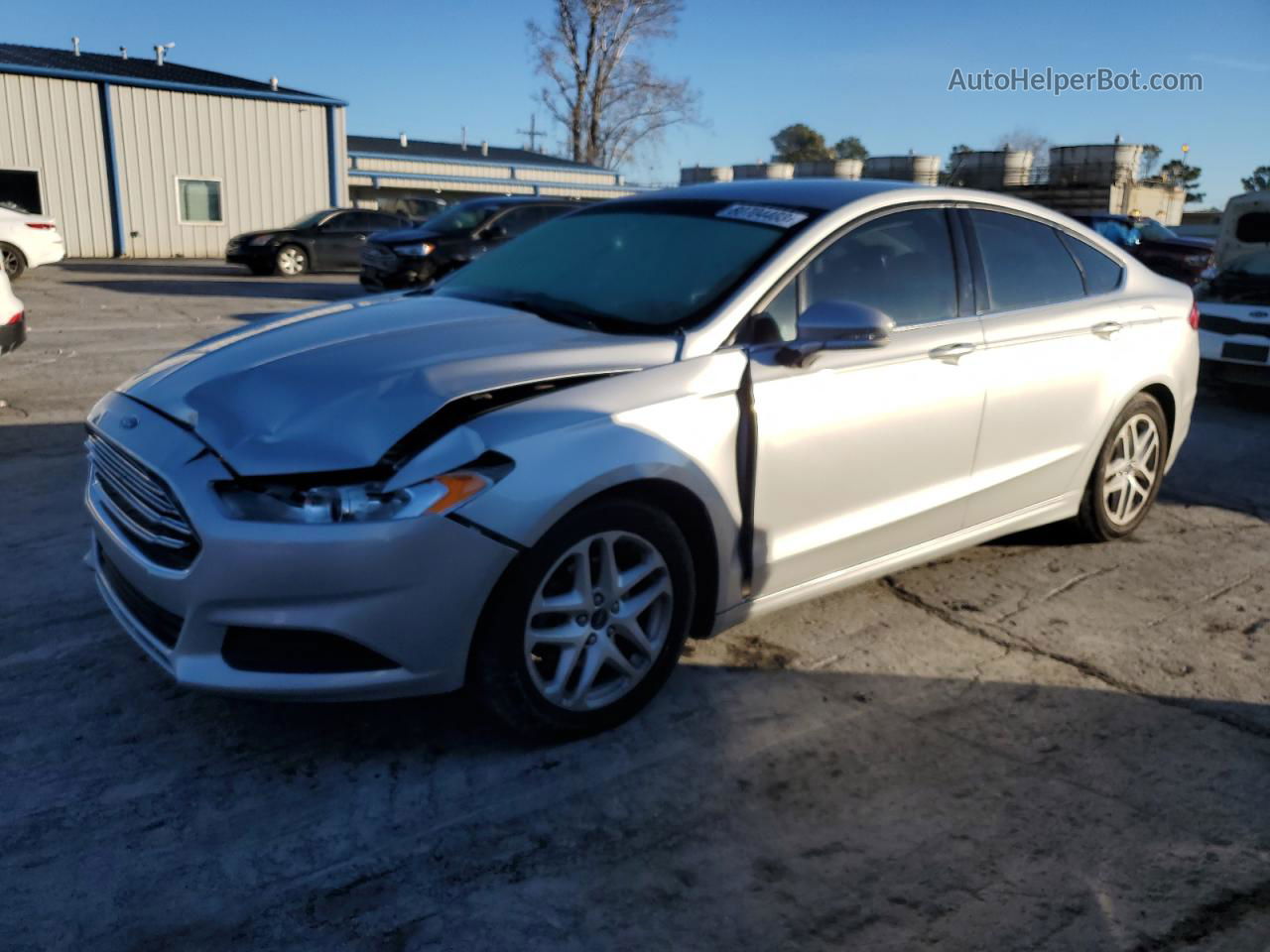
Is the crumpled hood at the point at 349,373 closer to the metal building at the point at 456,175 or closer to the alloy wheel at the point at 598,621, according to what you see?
the alloy wheel at the point at 598,621

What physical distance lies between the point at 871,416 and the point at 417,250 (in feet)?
36.7

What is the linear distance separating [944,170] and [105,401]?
43.8m

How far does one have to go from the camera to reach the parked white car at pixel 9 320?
7.01m

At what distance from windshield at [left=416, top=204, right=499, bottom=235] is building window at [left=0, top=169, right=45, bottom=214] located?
45.4ft

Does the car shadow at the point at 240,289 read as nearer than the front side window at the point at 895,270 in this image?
No

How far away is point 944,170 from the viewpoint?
141 feet

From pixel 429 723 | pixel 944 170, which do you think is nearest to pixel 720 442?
pixel 429 723

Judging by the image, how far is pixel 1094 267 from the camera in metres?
4.72

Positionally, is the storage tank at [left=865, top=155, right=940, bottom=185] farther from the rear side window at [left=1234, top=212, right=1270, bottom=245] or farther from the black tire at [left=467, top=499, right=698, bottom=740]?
the black tire at [left=467, top=499, right=698, bottom=740]

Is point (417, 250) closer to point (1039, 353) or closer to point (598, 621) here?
point (1039, 353)

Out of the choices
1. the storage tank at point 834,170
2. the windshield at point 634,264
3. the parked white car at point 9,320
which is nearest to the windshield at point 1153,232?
the storage tank at point 834,170

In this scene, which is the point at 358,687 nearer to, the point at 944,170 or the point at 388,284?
the point at 388,284

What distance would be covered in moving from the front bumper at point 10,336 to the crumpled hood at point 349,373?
441cm

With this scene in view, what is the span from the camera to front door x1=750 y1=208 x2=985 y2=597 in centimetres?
332
